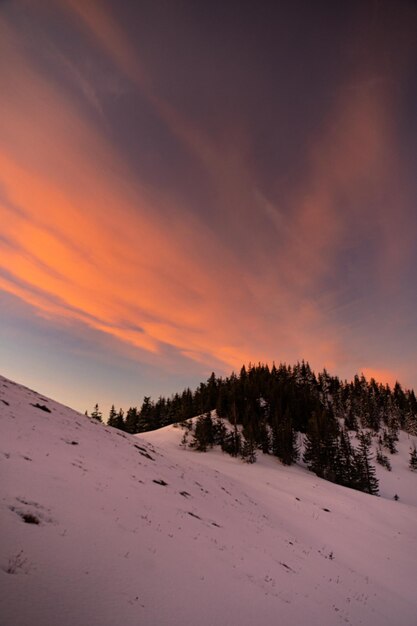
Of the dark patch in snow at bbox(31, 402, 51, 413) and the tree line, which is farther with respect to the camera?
the tree line

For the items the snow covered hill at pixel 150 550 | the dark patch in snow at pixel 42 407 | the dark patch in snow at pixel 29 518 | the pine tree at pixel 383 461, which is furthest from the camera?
the pine tree at pixel 383 461

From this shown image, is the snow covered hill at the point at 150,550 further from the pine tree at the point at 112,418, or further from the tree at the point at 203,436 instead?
the pine tree at the point at 112,418

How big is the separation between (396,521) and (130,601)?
42256 mm

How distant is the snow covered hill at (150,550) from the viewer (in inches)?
257

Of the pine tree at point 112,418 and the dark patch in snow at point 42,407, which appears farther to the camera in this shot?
the pine tree at point 112,418

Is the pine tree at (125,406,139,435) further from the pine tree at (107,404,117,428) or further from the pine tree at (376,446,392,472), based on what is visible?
the pine tree at (376,446,392,472)

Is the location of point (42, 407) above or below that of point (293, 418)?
below

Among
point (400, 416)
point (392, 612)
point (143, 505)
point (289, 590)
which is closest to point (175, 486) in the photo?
point (143, 505)

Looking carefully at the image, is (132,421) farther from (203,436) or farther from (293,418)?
(293,418)

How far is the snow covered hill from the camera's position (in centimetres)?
652

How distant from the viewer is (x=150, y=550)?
9.66 meters

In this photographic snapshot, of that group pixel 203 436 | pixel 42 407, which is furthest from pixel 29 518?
pixel 203 436

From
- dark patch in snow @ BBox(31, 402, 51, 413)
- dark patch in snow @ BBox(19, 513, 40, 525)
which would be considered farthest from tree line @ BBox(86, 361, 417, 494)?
dark patch in snow @ BBox(19, 513, 40, 525)

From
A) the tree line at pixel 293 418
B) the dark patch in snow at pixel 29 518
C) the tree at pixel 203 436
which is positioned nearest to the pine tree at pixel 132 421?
the tree line at pixel 293 418
